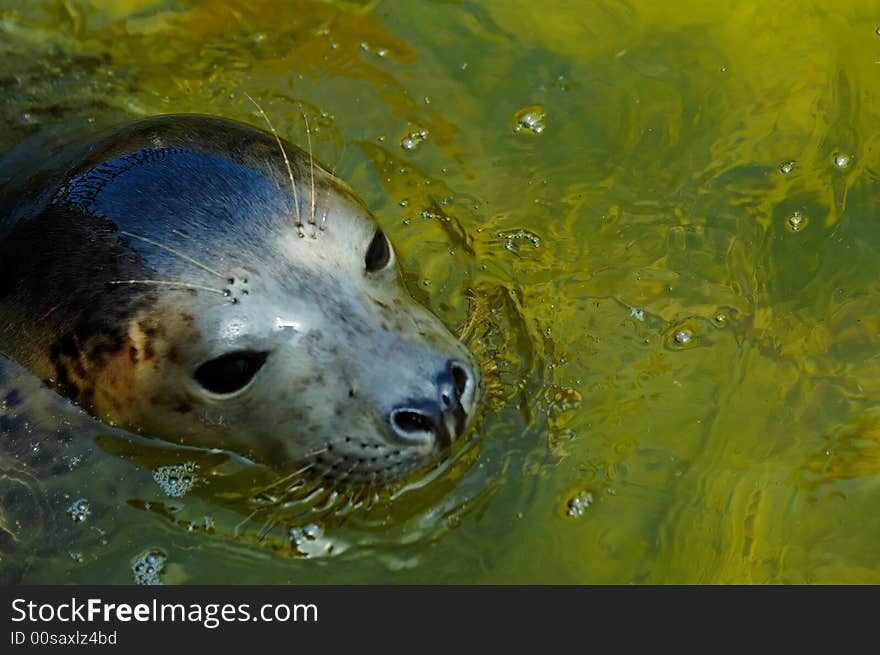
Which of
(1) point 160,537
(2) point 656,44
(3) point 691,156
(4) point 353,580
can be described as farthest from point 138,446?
(2) point 656,44

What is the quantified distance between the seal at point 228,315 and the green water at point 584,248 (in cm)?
41

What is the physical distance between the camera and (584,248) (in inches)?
153

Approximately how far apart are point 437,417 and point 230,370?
62 centimetres

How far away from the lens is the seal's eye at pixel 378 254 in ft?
10.2

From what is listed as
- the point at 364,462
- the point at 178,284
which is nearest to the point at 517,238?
the point at 364,462

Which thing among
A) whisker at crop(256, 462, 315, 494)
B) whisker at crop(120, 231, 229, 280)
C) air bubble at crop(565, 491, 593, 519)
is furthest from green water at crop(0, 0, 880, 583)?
whisker at crop(120, 231, 229, 280)

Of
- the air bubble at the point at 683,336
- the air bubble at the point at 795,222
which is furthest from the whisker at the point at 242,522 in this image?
the air bubble at the point at 795,222

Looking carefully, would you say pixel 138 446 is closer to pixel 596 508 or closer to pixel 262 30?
pixel 596 508

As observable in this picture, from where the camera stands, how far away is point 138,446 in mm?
3252

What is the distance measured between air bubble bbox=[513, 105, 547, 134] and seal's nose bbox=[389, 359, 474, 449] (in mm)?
1782

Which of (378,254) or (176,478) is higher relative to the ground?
(378,254)

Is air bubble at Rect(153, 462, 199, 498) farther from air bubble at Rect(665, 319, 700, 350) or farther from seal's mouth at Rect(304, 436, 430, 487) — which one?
air bubble at Rect(665, 319, 700, 350)

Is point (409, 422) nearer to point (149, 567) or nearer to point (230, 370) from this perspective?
point (230, 370)

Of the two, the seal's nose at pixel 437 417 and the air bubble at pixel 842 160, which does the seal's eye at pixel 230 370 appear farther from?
the air bubble at pixel 842 160
